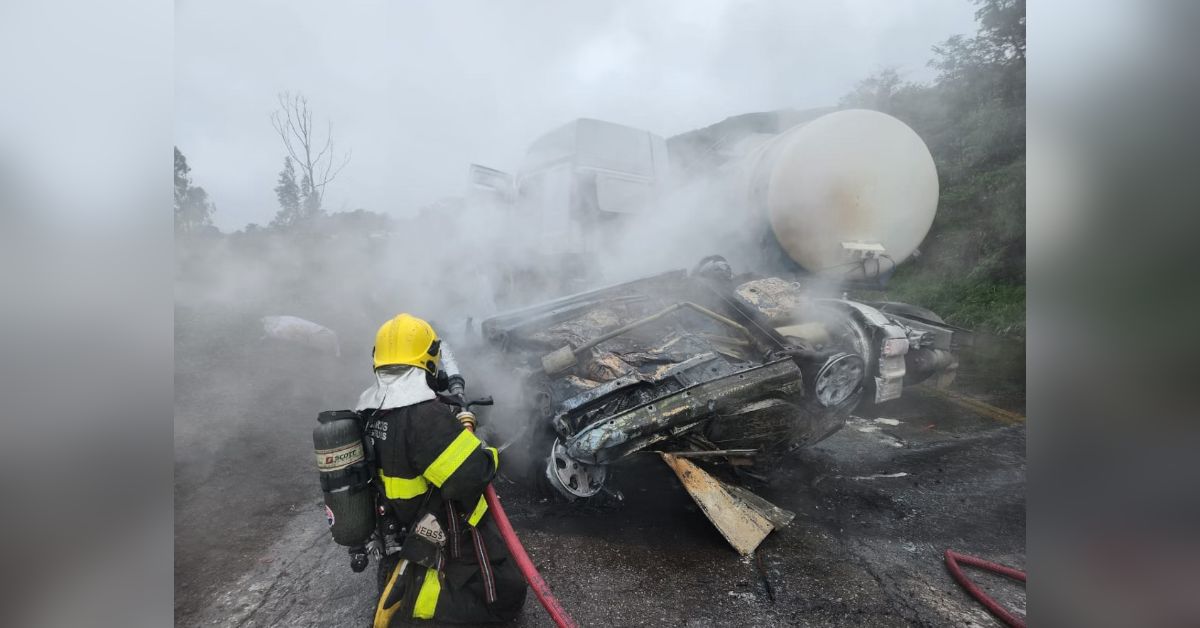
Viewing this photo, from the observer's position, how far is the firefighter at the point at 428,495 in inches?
80.2

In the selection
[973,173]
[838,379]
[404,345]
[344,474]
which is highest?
[973,173]

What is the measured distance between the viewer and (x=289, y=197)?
10.9 metres

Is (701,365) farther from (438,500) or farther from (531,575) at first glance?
(438,500)

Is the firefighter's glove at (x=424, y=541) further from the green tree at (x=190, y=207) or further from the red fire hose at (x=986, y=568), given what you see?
the green tree at (x=190, y=207)

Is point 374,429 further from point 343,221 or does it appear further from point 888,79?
point 343,221

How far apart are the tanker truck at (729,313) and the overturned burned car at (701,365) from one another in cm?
1

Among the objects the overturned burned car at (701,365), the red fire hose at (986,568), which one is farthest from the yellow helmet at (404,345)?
the red fire hose at (986,568)

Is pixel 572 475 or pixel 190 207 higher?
pixel 190 207

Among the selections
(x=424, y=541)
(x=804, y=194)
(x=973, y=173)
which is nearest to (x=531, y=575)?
(x=424, y=541)

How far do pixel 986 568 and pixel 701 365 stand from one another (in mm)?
1966

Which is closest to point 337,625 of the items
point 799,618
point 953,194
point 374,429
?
point 374,429

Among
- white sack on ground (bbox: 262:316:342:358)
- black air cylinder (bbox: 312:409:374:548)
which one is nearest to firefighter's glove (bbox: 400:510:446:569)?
black air cylinder (bbox: 312:409:374:548)

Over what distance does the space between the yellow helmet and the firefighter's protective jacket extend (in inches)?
2.0

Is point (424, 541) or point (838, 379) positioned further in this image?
point (838, 379)
